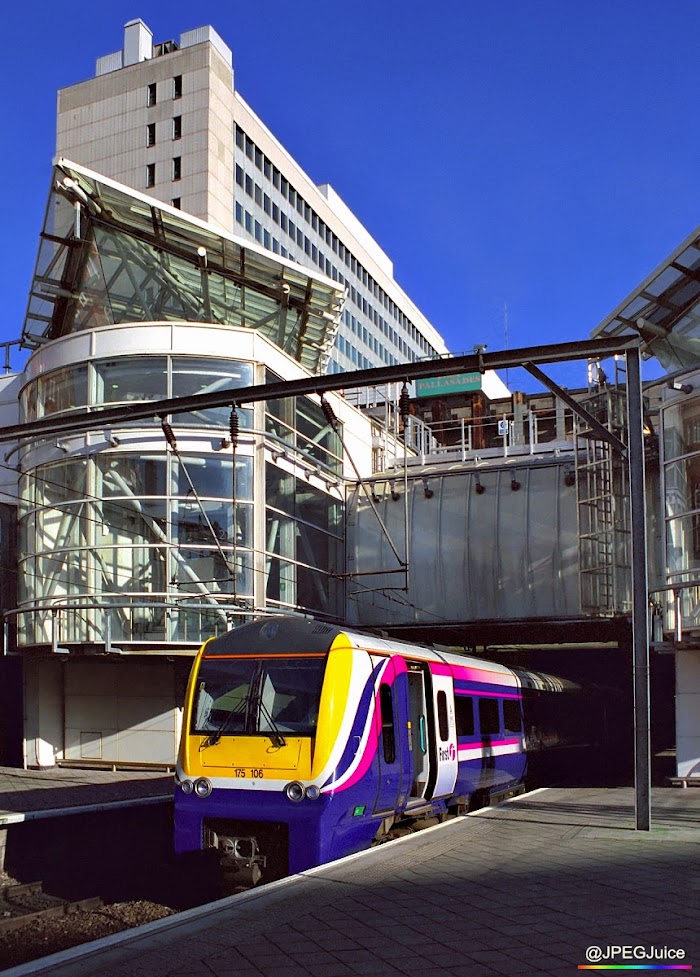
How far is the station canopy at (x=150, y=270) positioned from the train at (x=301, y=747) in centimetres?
1424

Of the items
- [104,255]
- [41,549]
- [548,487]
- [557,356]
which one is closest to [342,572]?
[548,487]

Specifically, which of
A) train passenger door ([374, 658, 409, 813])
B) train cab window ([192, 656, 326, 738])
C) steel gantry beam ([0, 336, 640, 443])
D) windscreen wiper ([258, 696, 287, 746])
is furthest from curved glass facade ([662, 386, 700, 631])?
windscreen wiper ([258, 696, 287, 746])

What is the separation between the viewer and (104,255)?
1081 inches

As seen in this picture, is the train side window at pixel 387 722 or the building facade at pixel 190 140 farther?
the building facade at pixel 190 140

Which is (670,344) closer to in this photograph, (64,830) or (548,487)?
(548,487)

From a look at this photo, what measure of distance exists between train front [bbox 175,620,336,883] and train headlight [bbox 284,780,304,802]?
0.04ft

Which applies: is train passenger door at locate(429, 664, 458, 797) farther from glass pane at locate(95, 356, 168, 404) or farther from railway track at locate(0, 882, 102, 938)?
glass pane at locate(95, 356, 168, 404)

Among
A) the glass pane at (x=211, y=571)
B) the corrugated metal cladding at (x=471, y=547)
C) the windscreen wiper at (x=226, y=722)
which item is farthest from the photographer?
the corrugated metal cladding at (x=471, y=547)

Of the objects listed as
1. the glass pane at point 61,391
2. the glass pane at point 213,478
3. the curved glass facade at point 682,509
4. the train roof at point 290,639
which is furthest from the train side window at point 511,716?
the glass pane at point 61,391

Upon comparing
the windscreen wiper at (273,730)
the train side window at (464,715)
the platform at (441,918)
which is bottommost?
the platform at (441,918)

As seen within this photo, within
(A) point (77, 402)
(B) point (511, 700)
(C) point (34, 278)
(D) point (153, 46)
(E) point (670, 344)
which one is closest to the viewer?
(B) point (511, 700)

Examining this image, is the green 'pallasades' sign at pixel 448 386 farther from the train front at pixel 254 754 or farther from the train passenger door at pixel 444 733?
the train front at pixel 254 754

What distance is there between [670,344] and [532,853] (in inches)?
534

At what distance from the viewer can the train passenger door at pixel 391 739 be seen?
12930mm
